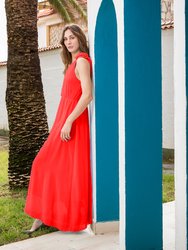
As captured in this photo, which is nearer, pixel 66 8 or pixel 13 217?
pixel 13 217

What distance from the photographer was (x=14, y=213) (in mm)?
5512

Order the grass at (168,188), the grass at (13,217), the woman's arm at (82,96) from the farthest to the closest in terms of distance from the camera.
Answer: the grass at (168,188)
the grass at (13,217)
the woman's arm at (82,96)

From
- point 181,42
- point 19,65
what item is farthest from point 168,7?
point 181,42

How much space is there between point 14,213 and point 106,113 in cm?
197

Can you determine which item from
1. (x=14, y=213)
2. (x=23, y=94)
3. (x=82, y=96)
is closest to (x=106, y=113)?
(x=82, y=96)

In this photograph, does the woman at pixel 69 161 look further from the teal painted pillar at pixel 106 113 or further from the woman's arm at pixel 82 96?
the teal painted pillar at pixel 106 113

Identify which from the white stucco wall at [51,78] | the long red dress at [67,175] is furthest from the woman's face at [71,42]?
the white stucco wall at [51,78]

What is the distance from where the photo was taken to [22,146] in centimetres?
671

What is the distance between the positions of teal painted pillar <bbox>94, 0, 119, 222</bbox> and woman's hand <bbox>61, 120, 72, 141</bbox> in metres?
0.27

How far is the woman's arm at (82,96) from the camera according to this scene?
4.16 metres

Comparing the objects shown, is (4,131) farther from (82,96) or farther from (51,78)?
(82,96)

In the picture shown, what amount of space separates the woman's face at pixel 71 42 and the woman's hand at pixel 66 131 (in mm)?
721

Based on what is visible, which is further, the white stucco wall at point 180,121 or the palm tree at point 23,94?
the palm tree at point 23,94

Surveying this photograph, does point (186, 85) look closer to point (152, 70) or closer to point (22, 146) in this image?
Answer: point (152, 70)
